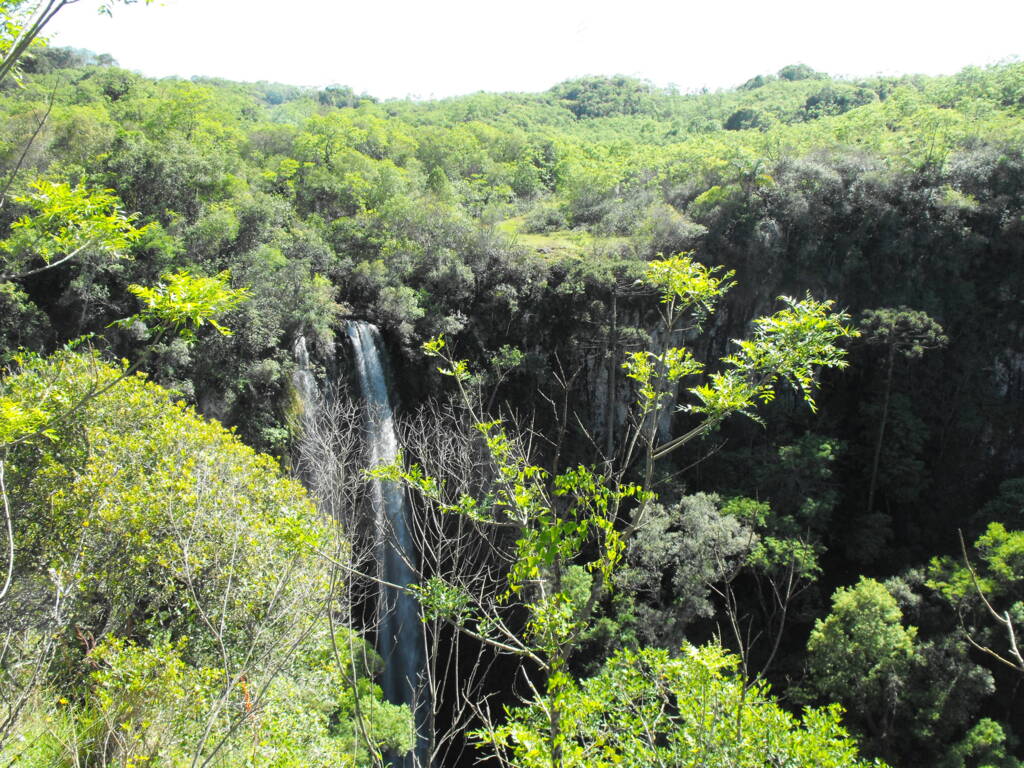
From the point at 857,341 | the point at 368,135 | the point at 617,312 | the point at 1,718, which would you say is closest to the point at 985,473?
the point at 857,341

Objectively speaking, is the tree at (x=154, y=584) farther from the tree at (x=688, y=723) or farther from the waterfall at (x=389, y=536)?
the waterfall at (x=389, y=536)

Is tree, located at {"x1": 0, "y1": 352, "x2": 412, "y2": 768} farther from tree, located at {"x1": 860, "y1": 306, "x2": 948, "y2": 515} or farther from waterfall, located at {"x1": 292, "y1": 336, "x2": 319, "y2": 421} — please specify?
tree, located at {"x1": 860, "y1": 306, "x2": 948, "y2": 515}

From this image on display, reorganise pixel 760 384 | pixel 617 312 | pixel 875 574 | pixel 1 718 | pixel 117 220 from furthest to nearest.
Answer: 1. pixel 617 312
2. pixel 875 574
3. pixel 1 718
4. pixel 117 220
5. pixel 760 384

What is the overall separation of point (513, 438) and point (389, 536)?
11.1 feet

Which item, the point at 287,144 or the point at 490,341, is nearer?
the point at 490,341

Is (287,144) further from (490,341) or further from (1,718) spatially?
(1,718)

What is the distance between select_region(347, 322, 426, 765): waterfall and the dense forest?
226 mm

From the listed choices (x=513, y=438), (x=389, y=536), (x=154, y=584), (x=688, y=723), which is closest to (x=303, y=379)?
(x=389, y=536)

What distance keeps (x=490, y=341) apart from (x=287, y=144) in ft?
46.0

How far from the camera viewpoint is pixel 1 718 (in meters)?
4.98

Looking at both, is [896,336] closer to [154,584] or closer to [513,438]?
[513,438]

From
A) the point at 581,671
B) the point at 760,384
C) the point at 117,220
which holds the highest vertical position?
the point at 117,220

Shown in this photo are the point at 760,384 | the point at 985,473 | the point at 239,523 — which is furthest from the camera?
the point at 985,473

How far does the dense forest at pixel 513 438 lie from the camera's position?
5156 millimetres
